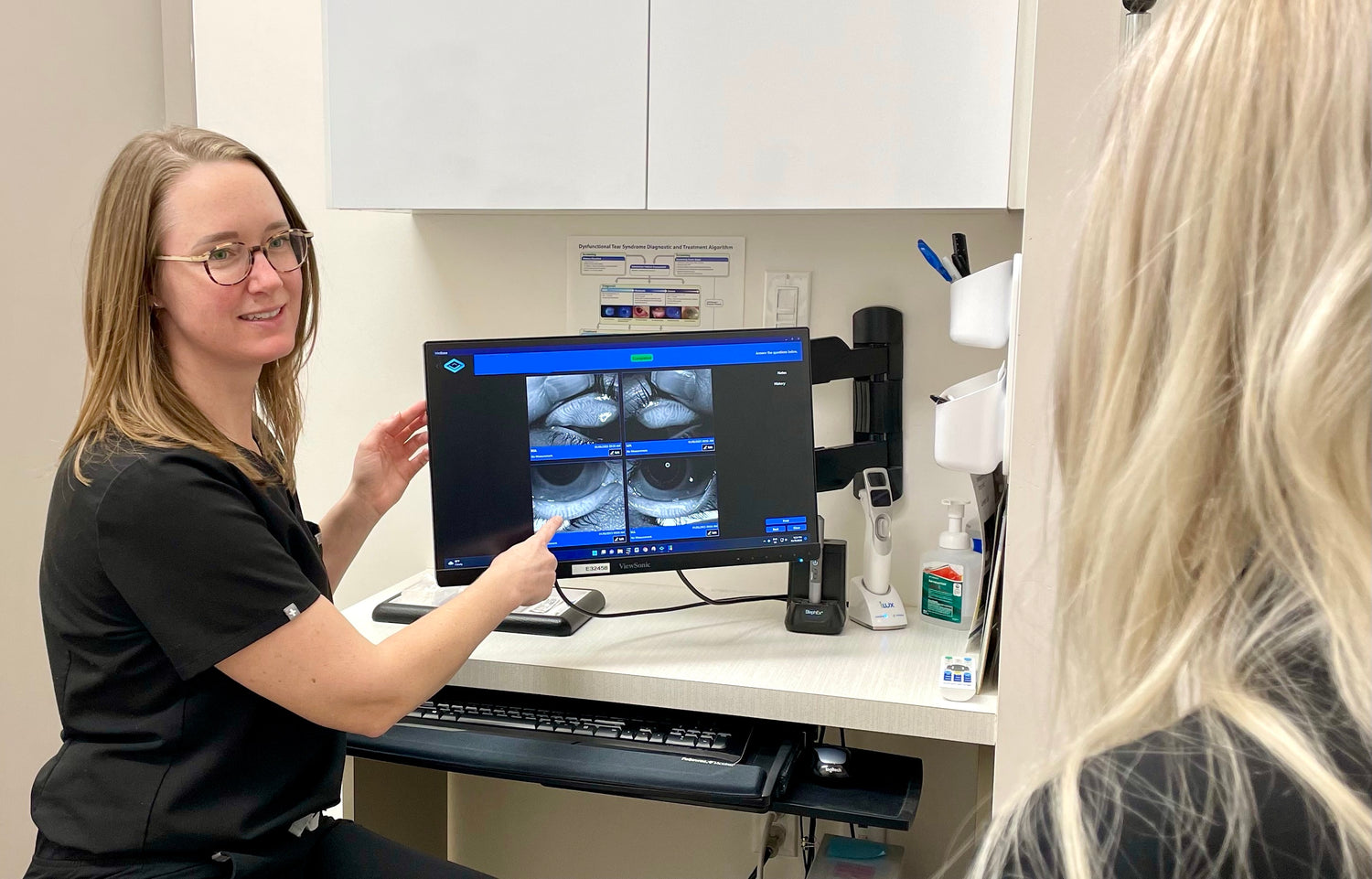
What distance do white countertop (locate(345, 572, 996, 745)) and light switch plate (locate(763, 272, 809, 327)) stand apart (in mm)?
519

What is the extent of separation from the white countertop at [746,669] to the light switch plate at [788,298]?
519 mm

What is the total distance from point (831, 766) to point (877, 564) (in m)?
0.40

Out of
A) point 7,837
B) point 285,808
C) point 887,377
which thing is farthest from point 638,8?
point 7,837

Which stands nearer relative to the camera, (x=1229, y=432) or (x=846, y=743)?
(x=1229, y=432)

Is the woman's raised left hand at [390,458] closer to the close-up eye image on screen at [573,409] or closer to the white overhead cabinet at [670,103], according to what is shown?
the close-up eye image on screen at [573,409]

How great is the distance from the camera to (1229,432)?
0.55m

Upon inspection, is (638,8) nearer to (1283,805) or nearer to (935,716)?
(935,716)

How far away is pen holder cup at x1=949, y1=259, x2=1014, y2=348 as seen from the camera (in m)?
1.53

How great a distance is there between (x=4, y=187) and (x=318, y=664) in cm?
149

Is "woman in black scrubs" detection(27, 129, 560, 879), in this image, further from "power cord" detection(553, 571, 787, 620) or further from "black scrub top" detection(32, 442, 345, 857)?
"power cord" detection(553, 571, 787, 620)

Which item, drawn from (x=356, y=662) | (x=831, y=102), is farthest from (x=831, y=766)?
(x=831, y=102)

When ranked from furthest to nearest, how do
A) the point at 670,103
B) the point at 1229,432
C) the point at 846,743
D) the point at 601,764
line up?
the point at 846,743 → the point at 670,103 → the point at 601,764 → the point at 1229,432

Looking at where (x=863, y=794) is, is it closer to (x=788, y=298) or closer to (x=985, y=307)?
(x=985, y=307)

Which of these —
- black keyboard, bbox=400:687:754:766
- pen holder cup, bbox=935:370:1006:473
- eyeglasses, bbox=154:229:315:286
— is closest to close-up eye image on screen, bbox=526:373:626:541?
black keyboard, bbox=400:687:754:766
